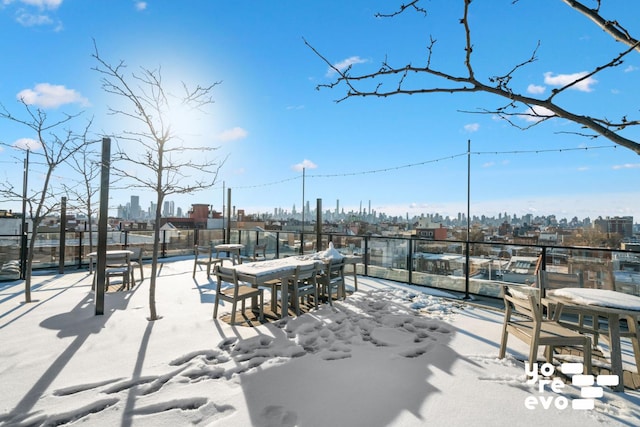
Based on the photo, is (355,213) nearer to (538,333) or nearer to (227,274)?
(227,274)

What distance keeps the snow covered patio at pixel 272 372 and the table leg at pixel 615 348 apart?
0.15 m

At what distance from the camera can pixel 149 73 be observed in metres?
4.20

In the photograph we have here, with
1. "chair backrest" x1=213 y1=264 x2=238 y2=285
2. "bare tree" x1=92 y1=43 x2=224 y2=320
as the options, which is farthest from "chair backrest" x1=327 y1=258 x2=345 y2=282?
"bare tree" x1=92 y1=43 x2=224 y2=320

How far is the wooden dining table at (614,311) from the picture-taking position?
7.80 ft

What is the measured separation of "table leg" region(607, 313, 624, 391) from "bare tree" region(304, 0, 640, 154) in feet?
7.47

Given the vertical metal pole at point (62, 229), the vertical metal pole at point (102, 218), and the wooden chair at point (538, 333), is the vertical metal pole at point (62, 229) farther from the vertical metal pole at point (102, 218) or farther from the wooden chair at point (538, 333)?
the wooden chair at point (538, 333)

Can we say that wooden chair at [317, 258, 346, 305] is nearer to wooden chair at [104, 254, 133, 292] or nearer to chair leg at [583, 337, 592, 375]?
chair leg at [583, 337, 592, 375]

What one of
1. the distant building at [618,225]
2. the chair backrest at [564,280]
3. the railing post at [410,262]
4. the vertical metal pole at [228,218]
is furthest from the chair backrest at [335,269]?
the distant building at [618,225]

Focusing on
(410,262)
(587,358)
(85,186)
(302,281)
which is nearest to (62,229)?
(85,186)

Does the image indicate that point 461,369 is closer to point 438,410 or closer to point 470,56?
point 438,410

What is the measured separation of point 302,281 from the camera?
481 centimetres

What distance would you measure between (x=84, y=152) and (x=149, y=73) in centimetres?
393

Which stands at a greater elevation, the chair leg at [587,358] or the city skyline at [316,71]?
the city skyline at [316,71]

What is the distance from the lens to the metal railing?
13.2 ft
